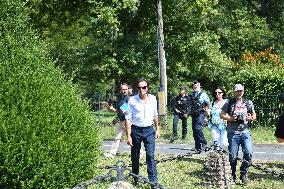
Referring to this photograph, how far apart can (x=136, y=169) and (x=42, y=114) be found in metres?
2.81

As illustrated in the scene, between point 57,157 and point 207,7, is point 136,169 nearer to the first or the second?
point 57,157

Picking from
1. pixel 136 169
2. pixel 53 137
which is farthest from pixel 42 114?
pixel 136 169

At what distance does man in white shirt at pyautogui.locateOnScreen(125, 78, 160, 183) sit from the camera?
30.6 feet

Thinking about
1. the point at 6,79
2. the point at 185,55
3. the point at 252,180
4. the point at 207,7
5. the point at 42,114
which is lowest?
the point at 252,180

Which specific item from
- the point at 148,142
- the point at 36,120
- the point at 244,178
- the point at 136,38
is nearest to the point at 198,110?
the point at 244,178

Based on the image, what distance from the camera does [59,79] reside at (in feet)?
26.1

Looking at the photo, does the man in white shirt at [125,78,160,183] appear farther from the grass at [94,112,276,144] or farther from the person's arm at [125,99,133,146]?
the grass at [94,112,276,144]

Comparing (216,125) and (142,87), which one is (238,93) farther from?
(216,125)

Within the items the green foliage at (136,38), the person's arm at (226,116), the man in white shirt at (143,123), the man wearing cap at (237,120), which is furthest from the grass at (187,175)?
the green foliage at (136,38)

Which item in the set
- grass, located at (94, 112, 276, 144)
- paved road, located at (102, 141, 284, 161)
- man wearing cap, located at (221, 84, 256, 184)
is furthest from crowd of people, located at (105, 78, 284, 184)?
grass, located at (94, 112, 276, 144)

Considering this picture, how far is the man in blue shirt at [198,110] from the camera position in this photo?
526 inches

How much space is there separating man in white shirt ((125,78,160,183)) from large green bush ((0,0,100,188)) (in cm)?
138

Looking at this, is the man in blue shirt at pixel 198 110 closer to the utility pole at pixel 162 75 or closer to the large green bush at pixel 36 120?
the large green bush at pixel 36 120

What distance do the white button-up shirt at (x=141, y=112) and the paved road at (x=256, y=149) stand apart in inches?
218
